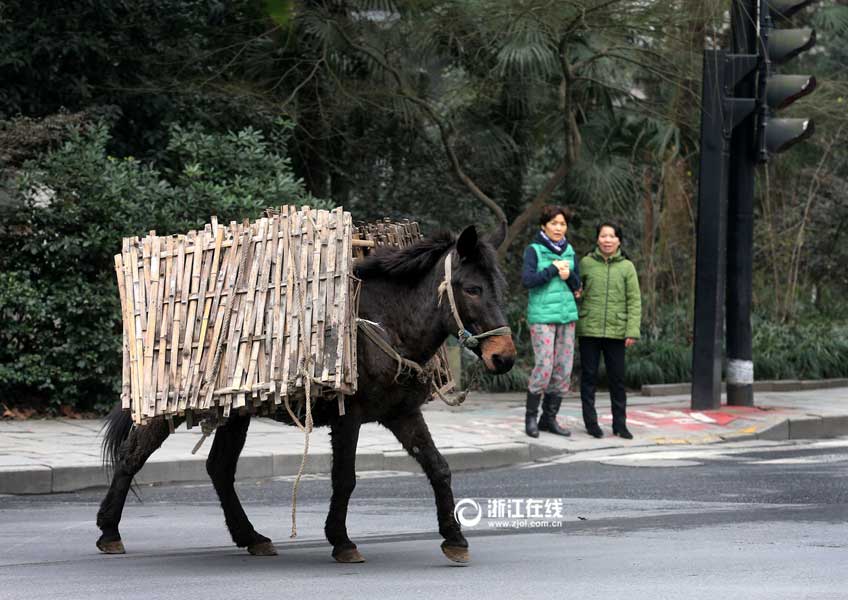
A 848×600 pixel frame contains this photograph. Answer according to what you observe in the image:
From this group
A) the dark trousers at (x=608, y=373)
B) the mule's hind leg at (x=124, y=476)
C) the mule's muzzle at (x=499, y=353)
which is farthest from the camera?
the dark trousers at (x=608, y=373)

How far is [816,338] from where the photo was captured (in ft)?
64.2

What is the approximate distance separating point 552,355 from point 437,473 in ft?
19.3

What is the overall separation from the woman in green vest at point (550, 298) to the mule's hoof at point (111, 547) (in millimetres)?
5854

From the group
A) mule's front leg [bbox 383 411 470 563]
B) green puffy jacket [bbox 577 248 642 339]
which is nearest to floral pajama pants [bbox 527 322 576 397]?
green puffy jacket [bbox 577 248 642 339]

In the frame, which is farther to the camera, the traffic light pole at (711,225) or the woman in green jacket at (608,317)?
the traffic light pole at (711,225)

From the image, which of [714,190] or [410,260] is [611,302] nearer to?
[714,190]

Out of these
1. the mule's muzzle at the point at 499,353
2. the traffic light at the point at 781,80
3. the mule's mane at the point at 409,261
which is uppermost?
the traffic light at the point at 781,80

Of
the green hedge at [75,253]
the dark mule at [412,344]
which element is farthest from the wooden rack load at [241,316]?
the green hedge at [75,253]

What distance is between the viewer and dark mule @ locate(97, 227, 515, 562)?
23.5 ft

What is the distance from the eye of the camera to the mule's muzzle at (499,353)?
23.0ft

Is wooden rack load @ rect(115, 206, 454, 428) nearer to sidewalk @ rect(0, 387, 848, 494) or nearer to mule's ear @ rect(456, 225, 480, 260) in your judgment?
mule's ear @ rect(456, 225, 480, 260)

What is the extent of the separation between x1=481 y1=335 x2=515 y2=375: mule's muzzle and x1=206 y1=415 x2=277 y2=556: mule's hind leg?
1.49 meters

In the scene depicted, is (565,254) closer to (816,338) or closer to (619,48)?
(619,48)

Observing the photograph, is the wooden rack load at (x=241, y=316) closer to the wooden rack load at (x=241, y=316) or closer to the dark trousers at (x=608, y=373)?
the wooden rack load at (x=241, y=316)
